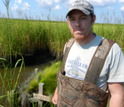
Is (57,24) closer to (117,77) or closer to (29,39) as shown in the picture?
(29,39)

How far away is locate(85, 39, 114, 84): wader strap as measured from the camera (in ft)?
3.97

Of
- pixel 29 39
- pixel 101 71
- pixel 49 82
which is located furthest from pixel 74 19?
pixel 29 39

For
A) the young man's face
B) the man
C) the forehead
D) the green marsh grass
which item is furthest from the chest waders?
the green marsh grass

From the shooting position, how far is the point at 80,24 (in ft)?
4.27

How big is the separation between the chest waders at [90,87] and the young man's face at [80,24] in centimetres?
13

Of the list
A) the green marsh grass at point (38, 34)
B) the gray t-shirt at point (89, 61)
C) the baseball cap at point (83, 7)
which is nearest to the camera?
the gray t-shirt at point (89, 61)

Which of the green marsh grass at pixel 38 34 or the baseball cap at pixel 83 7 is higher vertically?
the baseball cap at pixel 83 7

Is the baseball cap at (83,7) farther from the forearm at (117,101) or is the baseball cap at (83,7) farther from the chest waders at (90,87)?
the forearm at (117,101)

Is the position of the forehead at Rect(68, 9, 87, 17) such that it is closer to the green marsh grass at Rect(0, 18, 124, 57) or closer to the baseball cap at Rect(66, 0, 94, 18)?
the baseball cap at Rect(66, 0, 94, 18)

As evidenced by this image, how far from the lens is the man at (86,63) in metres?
1.18

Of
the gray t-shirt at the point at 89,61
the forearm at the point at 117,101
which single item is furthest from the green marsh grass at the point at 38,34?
the forearm at the point at 117,101

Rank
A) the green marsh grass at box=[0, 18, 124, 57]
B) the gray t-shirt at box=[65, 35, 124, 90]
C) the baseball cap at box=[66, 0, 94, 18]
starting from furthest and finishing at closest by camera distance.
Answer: the green marsh grass at box=[0, 18, 124, 57]
the baseball cap at box=[66, 0, 94, 18]
the gray t-shirt at box=[65, 35, 124, 90]

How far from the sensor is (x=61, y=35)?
7852 mm

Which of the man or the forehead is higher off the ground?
the forehead
